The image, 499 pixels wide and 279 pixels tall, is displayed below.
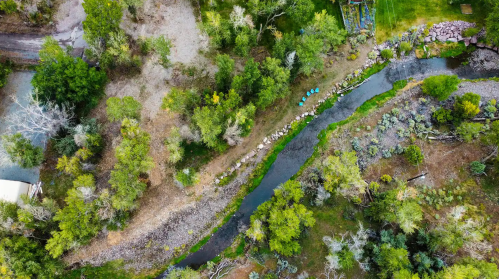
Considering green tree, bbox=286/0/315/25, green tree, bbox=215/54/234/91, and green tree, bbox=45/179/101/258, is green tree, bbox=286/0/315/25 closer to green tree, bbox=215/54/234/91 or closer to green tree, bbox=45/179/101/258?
green tree, bbox=215/54/234/91

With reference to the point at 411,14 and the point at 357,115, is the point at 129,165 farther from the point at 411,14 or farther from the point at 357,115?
the point at 411,14

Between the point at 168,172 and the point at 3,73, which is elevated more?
the point at 3,73

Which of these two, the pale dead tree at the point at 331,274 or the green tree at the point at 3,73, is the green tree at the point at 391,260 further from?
the green tree at the point at 3,73

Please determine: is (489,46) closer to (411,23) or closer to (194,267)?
(411,23)

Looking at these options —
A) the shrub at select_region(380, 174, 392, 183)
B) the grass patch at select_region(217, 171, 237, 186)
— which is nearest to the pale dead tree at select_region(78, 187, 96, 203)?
the grass patch at select_region(217, 171, 237, 186)

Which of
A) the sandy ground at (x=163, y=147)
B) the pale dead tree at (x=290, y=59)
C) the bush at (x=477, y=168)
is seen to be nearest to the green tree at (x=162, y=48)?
the sandy ground at (x=163, y=147)

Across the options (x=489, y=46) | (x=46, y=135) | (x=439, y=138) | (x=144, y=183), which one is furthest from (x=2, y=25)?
(x=489, y=46)

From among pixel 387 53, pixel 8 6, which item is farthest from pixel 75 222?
pixel 387 53

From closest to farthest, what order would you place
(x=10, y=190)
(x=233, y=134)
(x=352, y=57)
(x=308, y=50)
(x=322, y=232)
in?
(x=10, y=190) < (x=322, y=232) < (x=233, y=134) < (x=308, y=50) < (x=352, y=57)
